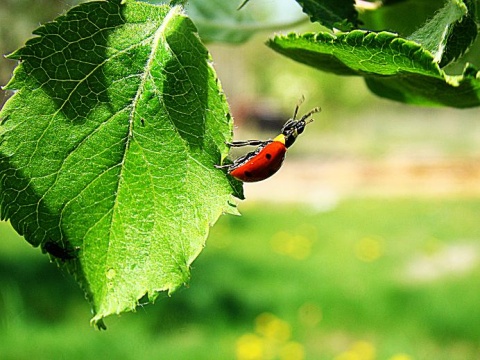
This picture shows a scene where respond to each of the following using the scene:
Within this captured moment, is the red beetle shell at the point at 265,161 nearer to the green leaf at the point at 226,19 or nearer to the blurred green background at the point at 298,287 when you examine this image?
the green leaf at the point at 226,19

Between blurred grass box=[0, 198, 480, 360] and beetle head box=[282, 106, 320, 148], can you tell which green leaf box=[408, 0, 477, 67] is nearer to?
beetle head box=[282, 106, 320, 148]

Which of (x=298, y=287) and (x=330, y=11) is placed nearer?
(x=330, y=11)

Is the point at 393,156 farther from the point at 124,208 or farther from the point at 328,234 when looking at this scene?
the point at 124,208

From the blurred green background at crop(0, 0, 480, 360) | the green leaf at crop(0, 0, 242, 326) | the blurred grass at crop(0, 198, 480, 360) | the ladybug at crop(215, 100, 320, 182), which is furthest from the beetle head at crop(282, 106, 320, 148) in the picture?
the blurred grass at crop(0, 198, 480, 360)

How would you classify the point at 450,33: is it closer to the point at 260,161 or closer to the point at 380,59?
the point at 380,59

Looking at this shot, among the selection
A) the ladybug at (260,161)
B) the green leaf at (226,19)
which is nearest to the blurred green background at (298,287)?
the green leaf at (226,19)

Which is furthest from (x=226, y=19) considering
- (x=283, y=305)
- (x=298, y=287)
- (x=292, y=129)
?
(x=298, y=287)

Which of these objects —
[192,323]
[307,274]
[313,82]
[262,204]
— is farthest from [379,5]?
[313,82]
